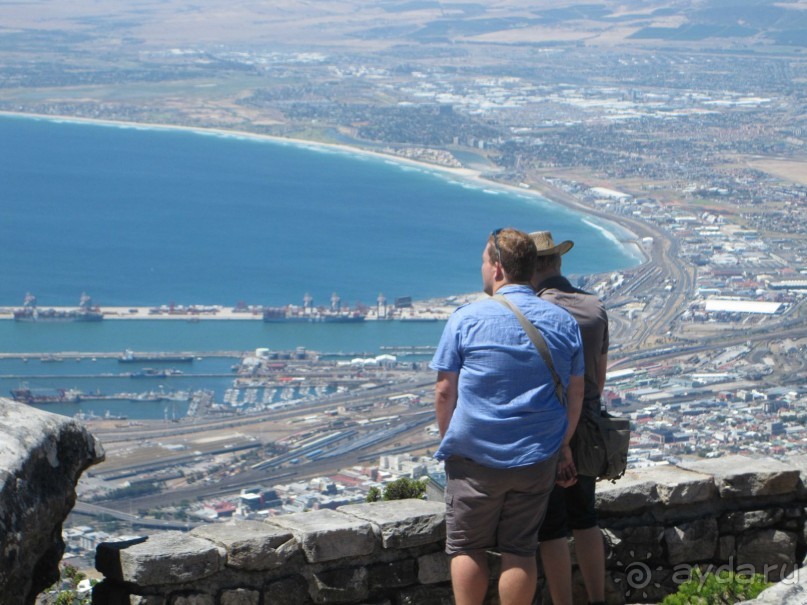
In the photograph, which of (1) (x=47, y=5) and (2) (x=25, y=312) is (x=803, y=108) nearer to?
(2) (x=25, y=312)

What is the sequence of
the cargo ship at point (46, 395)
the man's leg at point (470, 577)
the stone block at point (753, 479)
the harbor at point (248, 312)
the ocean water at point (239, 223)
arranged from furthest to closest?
the ocean water at point (239, 223)
the harbor at point (248, 312)
the cargo ship at point (46, 395)
the stone block at point (753, 479)
the man's leg at point (470, 577)

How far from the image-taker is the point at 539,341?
10.7 ft

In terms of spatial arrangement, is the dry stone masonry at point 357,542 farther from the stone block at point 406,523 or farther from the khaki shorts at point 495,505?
the khaki shorts at point 495,505

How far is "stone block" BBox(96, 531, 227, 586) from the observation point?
329 centimetres

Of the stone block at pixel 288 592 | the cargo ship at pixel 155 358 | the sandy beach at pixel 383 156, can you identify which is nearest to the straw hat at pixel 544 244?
the stone block at pixel 288 592

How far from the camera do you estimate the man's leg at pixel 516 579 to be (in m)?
3.34

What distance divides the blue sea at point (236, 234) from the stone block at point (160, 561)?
1068 inches

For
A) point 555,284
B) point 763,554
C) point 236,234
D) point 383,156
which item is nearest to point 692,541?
point 763,554

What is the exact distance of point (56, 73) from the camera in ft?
324

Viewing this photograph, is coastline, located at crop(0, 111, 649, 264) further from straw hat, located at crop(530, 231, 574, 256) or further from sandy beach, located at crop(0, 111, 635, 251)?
straw hat, located at crop(530, 231, 574, 256)

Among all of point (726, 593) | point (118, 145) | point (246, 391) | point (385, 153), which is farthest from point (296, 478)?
point (118, 145)

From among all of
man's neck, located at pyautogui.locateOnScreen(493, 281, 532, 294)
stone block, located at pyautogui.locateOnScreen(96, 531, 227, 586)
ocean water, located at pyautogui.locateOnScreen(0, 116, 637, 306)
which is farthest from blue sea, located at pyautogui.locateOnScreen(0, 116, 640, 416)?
man's neck, located at pyautogui.locateOnScreen(493, 281, 532, 294)

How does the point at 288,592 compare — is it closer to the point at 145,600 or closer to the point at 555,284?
the point at 145,600

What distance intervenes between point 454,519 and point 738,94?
8781 centimetres
